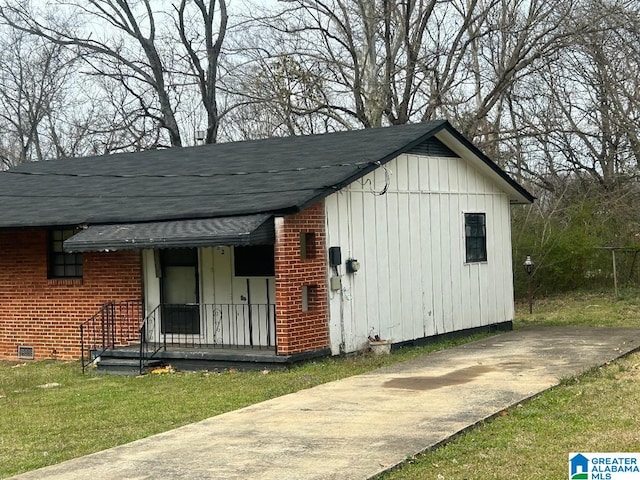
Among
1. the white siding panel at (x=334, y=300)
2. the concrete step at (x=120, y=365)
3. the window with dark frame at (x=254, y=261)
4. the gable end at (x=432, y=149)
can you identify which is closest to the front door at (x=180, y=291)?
the window with dark frame at (x=254, y=261)

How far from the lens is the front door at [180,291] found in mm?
16062

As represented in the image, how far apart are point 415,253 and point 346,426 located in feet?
25.4

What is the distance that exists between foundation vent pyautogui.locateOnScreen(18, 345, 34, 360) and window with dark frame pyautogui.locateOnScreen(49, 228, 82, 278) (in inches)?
55.1

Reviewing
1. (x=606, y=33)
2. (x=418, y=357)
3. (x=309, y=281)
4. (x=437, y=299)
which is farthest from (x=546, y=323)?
(x=606, y=33)

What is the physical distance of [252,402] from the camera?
11.4 meters

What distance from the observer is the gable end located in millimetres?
17198

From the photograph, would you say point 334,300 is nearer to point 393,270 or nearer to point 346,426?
point 393,270

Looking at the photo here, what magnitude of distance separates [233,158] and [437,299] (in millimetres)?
4589

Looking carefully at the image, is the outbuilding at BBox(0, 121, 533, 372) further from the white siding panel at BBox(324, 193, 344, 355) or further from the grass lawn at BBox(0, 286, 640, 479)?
the grass lawn at BBox(0, 286, 640, 479)

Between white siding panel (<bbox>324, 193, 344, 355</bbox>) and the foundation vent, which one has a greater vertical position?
white siding panel (<bbox>324, 193, 344, 355</bbox>)

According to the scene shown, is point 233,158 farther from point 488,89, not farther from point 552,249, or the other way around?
point 488,89

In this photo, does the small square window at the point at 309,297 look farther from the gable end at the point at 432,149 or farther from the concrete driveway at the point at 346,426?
the gable end at the point at 432,149

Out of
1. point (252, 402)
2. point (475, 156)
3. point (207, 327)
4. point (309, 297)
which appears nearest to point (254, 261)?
point (309, 297)

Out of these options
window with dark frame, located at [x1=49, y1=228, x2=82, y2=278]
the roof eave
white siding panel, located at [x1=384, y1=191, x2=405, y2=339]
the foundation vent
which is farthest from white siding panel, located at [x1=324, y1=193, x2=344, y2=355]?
the foundation vent
